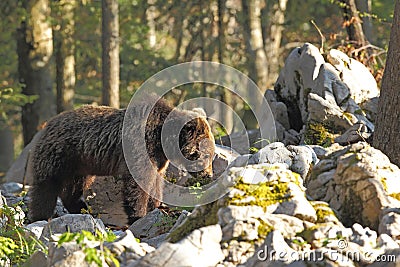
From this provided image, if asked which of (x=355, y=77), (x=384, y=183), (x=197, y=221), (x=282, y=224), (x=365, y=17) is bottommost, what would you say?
(x=197, y=221)

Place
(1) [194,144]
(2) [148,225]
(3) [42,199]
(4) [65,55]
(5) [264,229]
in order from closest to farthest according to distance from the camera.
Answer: (5) [264,229] → (2) [148,225] → (3) [42,199] → (1) [194,144] → (4) [65,55]

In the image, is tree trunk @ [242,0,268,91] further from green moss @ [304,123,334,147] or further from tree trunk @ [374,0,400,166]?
tree trunk @ [374,0,400,166]

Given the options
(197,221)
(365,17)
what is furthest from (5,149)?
(197,221)

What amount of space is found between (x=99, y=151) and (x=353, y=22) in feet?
21.6

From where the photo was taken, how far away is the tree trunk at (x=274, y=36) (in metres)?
23.8

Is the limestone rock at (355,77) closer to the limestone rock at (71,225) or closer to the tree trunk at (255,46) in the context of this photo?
the limestone rock at (71,225)

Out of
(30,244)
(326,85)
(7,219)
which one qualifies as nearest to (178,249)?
(30,244)

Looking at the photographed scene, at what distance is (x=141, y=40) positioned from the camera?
22688 millimetres

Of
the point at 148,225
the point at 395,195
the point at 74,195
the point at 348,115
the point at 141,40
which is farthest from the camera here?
the point at 141,40

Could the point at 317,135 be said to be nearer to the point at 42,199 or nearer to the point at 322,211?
the point at 42,199

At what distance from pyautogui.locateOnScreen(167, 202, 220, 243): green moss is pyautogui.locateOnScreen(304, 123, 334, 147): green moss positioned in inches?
183

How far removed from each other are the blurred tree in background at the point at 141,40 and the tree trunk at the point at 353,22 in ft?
0.11

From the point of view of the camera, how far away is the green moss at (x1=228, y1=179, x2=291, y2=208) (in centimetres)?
591

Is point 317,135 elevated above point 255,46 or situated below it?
below
